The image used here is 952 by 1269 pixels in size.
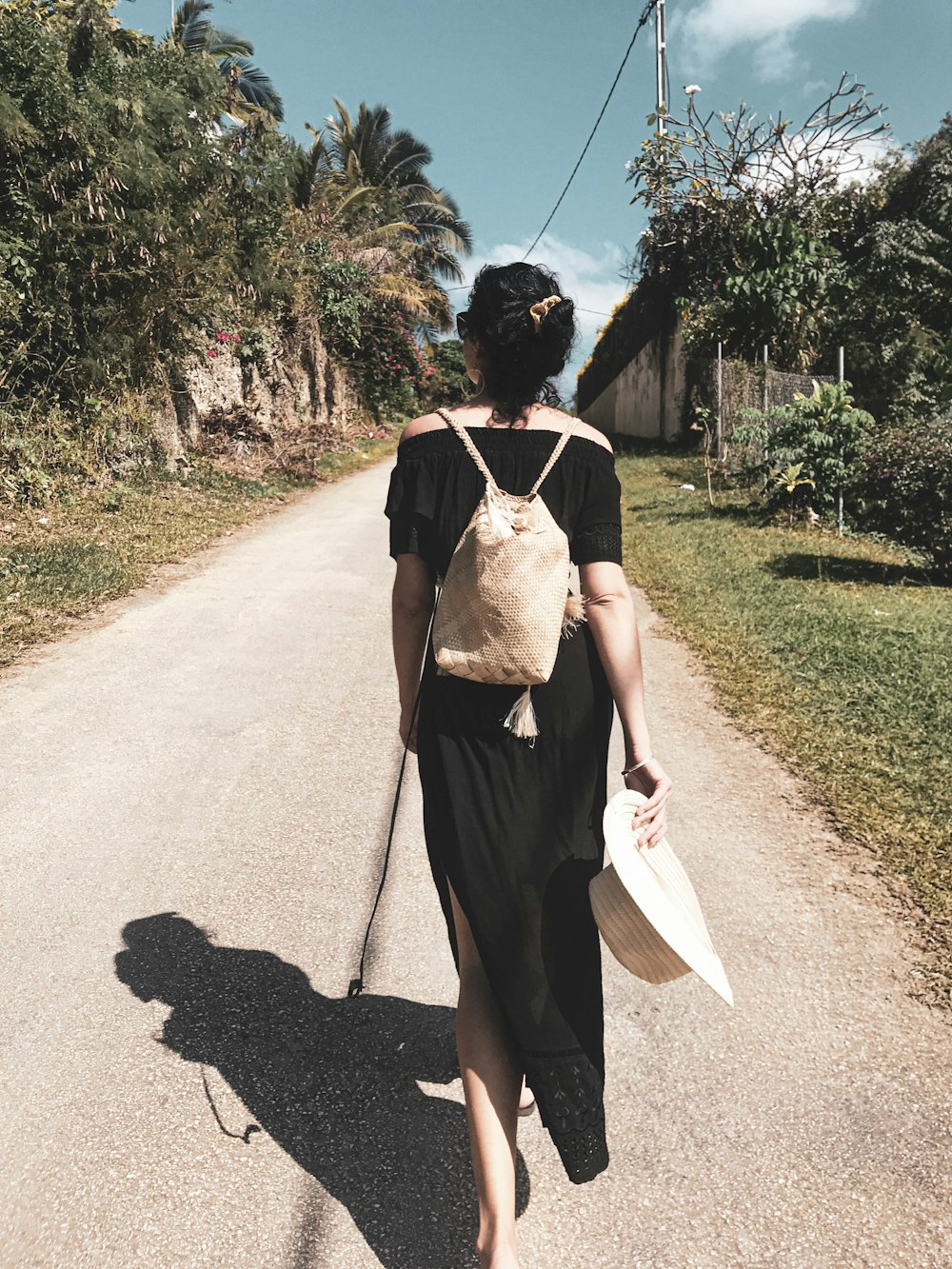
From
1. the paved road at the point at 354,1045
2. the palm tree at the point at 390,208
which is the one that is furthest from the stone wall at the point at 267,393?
the paved road at the point at 354,1045

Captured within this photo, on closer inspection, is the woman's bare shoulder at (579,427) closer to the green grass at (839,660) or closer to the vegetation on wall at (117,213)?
the green grass at (839,660)

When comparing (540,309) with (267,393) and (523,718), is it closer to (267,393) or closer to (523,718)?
(523,718)

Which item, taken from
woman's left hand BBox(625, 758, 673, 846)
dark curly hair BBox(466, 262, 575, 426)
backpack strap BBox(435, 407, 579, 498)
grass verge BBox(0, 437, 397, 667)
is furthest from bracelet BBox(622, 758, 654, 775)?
grass verge BBox(0, 437, 397, 667)

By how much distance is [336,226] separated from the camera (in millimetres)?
21781

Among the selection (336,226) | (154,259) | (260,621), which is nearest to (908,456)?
(260,621)

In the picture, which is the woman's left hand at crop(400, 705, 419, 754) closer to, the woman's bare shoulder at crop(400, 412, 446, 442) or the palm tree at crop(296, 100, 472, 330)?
the woman's bare shoulder at crop(400, 412, 446, 442)

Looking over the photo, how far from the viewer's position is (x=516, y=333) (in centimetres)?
177

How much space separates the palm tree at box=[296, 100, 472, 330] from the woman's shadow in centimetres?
2152

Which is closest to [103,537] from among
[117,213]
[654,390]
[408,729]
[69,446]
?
[69,446]

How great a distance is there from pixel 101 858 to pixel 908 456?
25.9 ft

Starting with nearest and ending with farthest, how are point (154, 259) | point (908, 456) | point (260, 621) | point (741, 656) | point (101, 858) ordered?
point (101, 858) < point (741, 656) < point (260, 621) < point (908, 456) < point (154, 259)

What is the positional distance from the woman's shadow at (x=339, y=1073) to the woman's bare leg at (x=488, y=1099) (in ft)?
0.67

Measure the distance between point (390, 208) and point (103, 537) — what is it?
73.5 ft

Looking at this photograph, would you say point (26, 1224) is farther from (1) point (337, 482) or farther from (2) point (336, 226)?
(2) point (336, 226)
